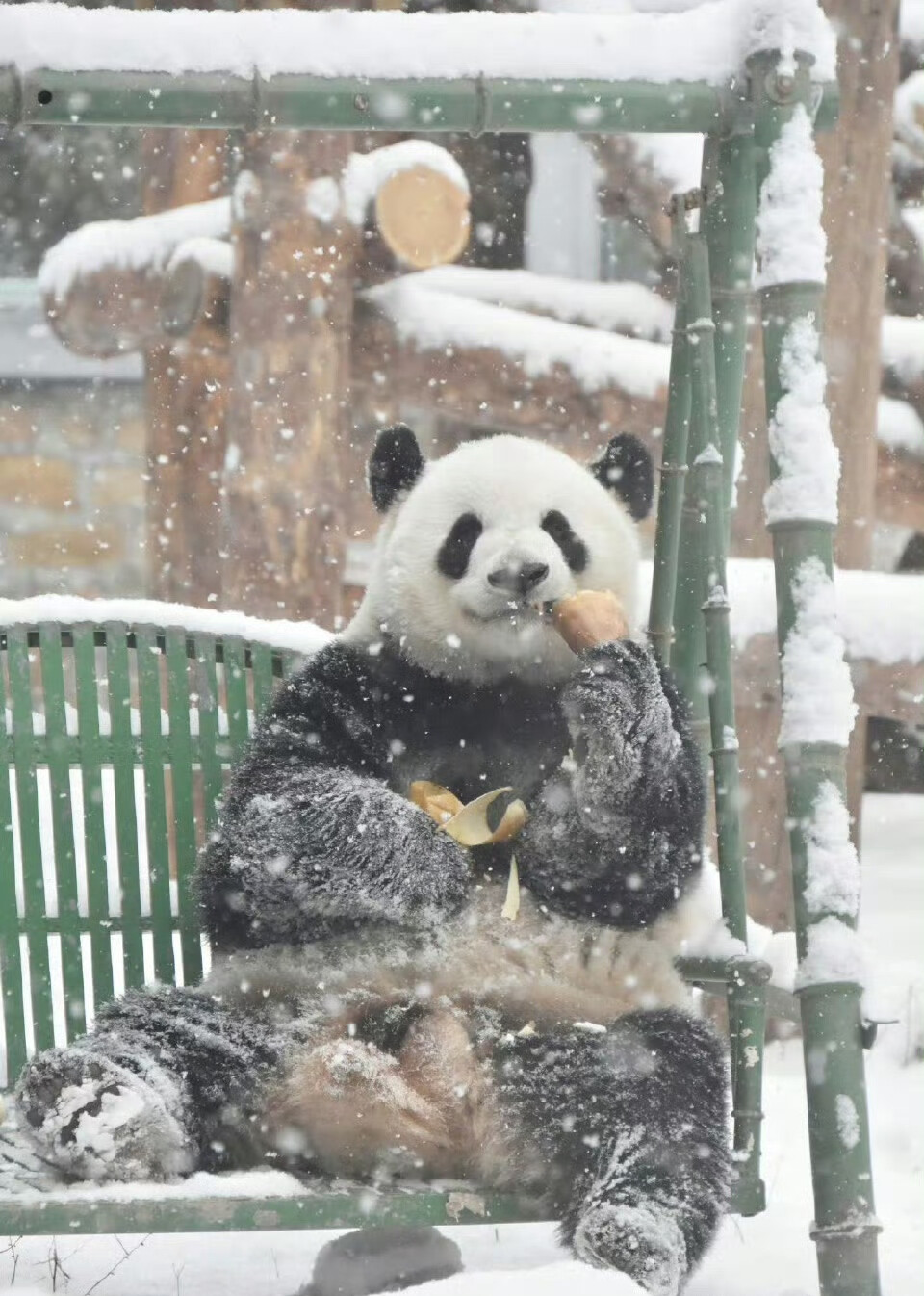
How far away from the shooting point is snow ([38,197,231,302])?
19.6 ft

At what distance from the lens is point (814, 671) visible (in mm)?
2699

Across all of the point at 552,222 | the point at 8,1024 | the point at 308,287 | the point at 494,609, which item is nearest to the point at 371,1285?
the point at 8,1024

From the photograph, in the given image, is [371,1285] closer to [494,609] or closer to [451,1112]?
[451,1112]

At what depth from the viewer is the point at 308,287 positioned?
5488mm

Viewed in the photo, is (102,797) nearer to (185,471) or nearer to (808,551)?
(808,551)

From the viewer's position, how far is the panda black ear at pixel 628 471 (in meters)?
3.22

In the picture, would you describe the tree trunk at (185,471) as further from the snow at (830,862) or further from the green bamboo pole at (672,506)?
the snow at (830,862)

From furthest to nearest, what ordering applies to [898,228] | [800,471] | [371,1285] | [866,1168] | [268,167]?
[898,228]
[268,167]
[371,1285]
[800,471]
[866,1168]

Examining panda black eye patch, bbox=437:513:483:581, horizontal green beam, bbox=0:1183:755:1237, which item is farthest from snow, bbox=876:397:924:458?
horizontal green beam, bbox=0:1183:755:1237

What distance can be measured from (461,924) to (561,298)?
365cm

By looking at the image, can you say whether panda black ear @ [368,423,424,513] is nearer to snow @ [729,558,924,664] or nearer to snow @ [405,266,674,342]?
snow @ [729,558,924,664]

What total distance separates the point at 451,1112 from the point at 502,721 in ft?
2.26

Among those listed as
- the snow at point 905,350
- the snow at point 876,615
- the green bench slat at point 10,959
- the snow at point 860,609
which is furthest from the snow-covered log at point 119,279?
the green bench slat at point 10,959

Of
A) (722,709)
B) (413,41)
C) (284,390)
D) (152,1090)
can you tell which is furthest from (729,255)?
(284,390)
